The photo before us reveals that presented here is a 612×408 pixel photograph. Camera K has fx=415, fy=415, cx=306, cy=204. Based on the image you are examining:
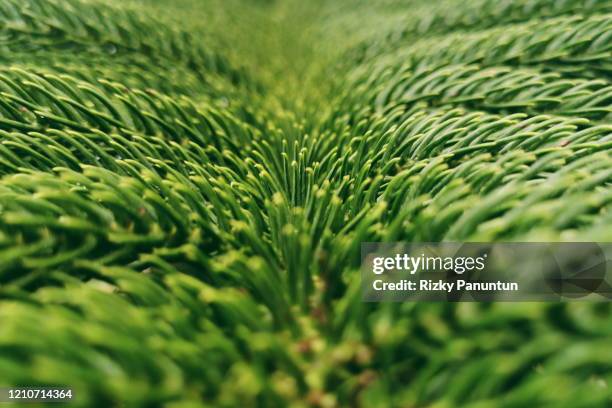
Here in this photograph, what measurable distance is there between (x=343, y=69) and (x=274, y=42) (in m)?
0.29

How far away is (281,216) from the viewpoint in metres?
0.34

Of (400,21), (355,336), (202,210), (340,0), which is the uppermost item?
(340,0)

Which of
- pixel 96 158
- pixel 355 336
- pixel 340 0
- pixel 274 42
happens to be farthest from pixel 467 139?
pixel 340 0

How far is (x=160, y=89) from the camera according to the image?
0.56 meters

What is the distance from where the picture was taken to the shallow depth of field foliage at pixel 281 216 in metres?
0.22

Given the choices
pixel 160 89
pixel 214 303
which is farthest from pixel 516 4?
pixel 214 303

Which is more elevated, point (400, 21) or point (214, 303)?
point (400, 21)

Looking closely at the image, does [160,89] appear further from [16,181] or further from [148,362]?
[148,362]

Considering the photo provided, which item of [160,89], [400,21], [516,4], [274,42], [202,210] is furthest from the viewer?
[274,42]

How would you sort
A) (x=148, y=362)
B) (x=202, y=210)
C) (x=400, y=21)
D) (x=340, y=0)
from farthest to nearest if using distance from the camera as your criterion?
(x=340, y=0) → (x=400, y=21) → (x=202, y=210) → (x=148, y=362)

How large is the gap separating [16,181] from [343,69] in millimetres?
578

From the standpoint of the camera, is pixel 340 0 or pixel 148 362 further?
pixel 340 0

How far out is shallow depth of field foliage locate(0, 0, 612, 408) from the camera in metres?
0.22

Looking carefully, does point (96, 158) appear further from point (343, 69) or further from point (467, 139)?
point (343, 69)
